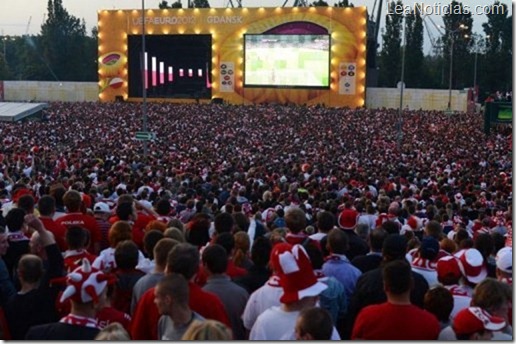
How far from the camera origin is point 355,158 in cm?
2684

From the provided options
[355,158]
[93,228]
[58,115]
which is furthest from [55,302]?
[58,115]

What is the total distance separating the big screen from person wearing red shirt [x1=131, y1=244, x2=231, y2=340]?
55943mm

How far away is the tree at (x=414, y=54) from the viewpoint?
73250mm

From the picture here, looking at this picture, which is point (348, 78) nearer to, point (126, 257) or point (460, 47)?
point (460, 47)

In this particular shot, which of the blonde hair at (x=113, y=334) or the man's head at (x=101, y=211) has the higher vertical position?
the blonde hair at (x=113, y=334)

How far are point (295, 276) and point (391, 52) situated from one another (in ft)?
235

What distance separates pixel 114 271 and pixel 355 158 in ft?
69.6

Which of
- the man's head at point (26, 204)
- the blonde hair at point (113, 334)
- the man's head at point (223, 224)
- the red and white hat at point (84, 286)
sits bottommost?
the man's head at point (223, 224)

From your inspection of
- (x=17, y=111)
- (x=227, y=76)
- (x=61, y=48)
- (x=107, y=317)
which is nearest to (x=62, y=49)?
(x=61, y=48)

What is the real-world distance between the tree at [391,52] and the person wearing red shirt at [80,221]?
218 ft

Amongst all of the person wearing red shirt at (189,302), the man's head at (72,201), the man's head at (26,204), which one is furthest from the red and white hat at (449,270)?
the man's head at (26,204)

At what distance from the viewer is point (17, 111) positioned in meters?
44.9

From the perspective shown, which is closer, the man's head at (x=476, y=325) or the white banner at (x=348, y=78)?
the man's head at (x=476, y=325)

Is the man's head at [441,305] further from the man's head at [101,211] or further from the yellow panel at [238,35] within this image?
the yellow panel at [238,35]
